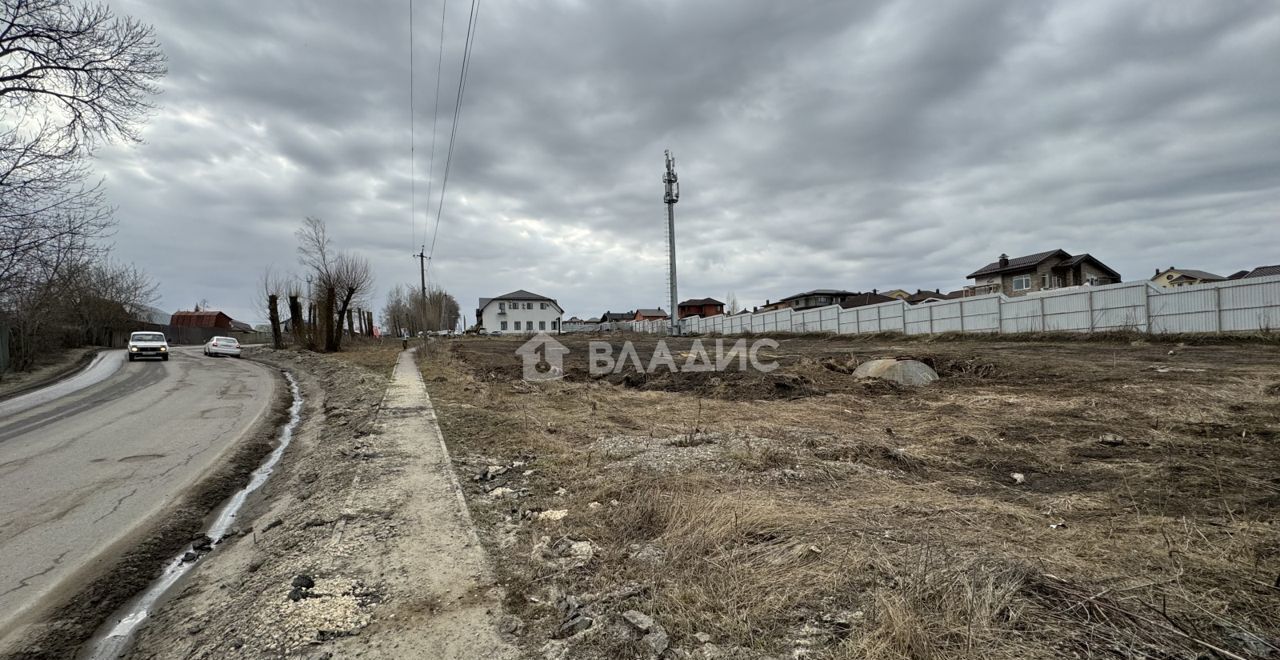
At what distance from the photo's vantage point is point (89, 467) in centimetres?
628

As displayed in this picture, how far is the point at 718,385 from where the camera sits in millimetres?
12578

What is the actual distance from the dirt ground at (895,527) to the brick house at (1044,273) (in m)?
42.5

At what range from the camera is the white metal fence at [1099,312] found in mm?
17531

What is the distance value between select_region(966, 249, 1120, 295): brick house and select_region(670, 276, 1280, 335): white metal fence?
19.2 m

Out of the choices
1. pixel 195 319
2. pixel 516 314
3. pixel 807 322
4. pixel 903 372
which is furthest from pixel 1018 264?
pixel 195 319

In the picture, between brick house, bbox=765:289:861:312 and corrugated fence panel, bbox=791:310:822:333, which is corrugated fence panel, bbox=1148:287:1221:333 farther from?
brick house, bbox=765:289:861:312

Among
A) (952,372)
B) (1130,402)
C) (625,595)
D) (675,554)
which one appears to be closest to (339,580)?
(625,595)

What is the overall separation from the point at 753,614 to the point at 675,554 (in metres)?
0.73

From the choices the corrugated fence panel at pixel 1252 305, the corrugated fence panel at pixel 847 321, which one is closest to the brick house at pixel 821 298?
the corrugated fence panel at pixel 847 321

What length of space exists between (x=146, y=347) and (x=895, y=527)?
3265 cm

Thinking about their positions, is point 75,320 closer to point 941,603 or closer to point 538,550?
point 538,550

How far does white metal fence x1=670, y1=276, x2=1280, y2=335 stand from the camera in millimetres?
17531

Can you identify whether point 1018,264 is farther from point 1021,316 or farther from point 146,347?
point 146,347

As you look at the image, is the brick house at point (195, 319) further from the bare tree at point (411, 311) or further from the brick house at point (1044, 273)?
the brick house at point (1044, 273)
